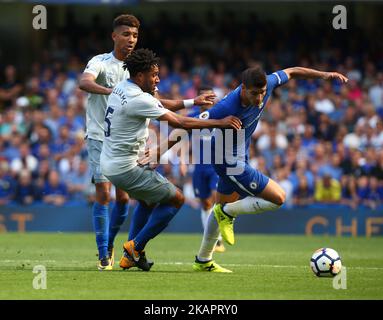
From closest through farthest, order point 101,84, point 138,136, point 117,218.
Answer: point 138,136, point 101,84, point 117,218

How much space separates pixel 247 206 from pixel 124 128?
170 cm

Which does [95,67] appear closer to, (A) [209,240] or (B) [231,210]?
(B) [231,210]

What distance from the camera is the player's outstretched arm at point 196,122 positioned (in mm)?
9617

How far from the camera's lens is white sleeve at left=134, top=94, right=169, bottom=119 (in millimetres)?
9648

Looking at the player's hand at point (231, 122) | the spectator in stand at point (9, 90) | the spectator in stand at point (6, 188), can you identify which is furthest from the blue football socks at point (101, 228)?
the spectator in stand at point (9, 90)

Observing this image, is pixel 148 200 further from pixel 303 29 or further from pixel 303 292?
pixel 303 29

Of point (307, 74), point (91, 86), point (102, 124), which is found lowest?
point (102, 124)

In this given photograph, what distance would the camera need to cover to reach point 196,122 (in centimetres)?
965

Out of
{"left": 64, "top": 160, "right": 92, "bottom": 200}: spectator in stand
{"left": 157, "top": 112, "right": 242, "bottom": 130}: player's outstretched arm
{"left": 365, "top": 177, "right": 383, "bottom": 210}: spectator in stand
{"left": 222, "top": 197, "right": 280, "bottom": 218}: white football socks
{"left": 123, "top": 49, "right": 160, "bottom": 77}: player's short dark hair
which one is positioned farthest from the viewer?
{"left": 64, "top": 160, "right": 92, "bottom": 200}: spectator in stand

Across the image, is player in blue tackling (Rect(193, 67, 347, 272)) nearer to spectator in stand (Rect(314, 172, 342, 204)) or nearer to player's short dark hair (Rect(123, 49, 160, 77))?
player's short dark hair (Rect(123, 49, 160, 77))

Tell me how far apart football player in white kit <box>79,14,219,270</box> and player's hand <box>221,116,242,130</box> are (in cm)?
116

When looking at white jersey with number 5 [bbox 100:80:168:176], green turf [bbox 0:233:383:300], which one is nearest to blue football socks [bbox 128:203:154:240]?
green turf [bbox 0:233:383:300]

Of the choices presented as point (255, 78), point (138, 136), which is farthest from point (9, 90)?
point (255, 78)
